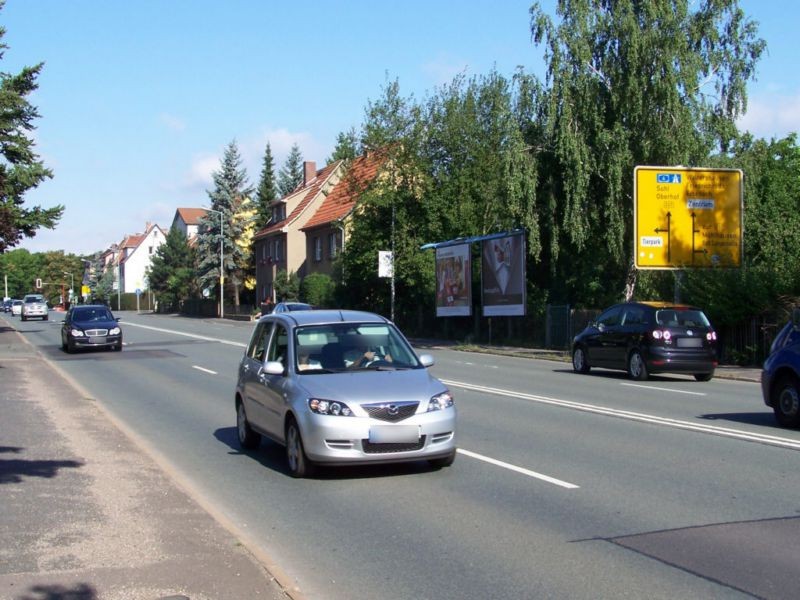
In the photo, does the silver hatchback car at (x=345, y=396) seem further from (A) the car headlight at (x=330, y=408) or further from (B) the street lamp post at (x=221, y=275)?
(B) the street lamp post at (x=221, y=275)

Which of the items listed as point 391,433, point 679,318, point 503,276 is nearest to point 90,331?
point 503,276

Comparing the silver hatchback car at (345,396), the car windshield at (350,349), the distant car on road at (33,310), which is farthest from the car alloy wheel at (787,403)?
the distant car on road at (33,310)

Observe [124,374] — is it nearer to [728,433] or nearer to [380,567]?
[728,433]

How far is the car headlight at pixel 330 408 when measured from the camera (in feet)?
27.9

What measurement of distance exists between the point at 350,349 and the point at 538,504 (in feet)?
9.06

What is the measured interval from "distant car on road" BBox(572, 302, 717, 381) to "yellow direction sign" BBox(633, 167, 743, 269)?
6.46m

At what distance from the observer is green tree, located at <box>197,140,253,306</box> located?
8100cm

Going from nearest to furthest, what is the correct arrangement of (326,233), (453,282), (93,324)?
(93,324)
(453,282)
(326,233)

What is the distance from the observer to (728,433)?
11422mm

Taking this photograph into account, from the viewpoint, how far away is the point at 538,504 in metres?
7.71

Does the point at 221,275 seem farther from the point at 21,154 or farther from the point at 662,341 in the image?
the point at 662,341

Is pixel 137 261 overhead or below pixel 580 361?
overhead

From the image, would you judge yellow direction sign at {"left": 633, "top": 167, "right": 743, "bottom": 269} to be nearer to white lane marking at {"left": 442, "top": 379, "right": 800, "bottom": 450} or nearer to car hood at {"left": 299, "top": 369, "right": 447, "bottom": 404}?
white lane marking at {"left": 442, "top": 379, "right": 800, "bottom": 450}

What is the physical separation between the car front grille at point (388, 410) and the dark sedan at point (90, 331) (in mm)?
24221
